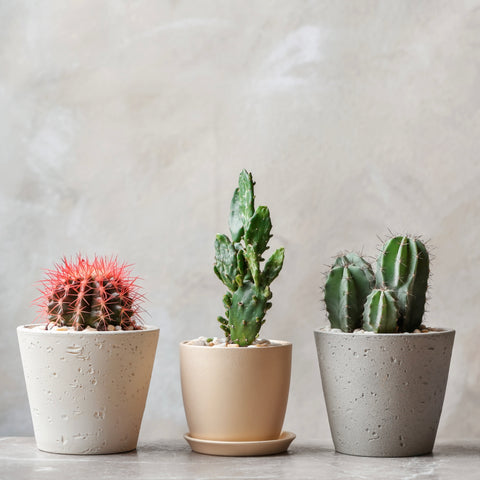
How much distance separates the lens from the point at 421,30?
6.58ft

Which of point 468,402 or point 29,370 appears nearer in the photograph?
point 29,370

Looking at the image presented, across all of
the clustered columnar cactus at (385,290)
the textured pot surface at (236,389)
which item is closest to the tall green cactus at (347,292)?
the clustered columnar cactus at (385,290)

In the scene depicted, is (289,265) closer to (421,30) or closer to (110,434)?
(421,30)

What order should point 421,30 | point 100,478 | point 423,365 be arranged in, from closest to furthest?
point 100,478, point 423,365, point 421,30

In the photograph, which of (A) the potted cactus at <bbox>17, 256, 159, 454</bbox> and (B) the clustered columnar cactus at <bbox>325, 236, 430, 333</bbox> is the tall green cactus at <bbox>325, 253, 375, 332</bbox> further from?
(A) the potted cactus at <bbox>17, 256, 159, 454</bbox>

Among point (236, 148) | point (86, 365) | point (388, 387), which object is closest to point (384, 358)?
point (388, 387)

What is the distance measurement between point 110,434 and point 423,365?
50cm

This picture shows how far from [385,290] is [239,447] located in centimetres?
34

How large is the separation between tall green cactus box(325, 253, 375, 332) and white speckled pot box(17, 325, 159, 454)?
0.98ft

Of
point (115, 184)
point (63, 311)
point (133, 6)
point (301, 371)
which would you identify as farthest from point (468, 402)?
point (133, 6)

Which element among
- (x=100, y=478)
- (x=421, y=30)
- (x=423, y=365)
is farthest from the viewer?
(x=421, y=30)

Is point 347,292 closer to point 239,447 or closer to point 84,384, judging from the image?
point 239,447

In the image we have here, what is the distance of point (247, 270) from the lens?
125 cm

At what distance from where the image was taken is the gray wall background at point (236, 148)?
200 cm
